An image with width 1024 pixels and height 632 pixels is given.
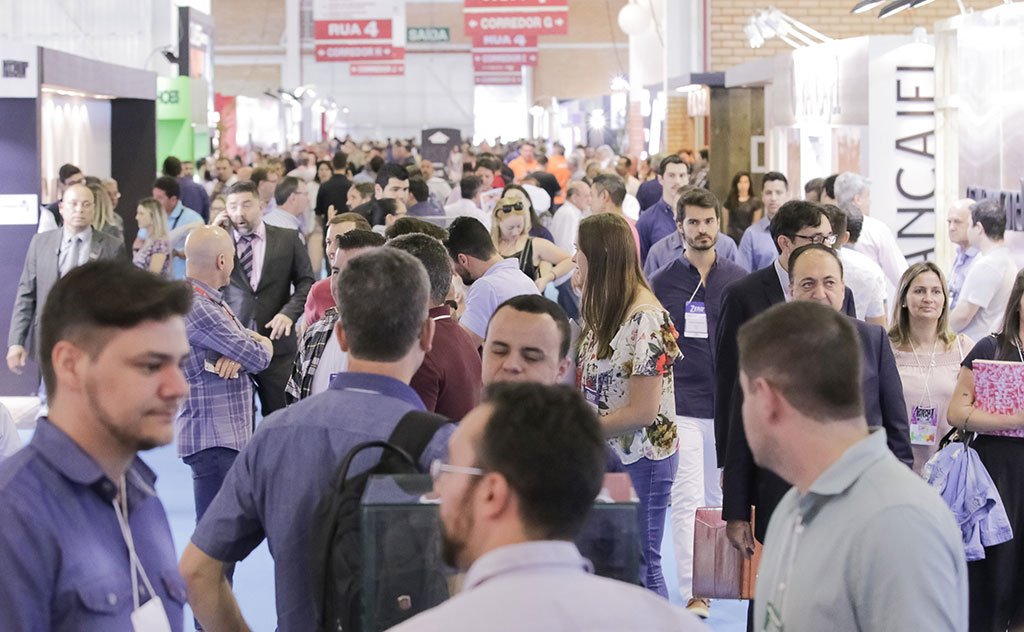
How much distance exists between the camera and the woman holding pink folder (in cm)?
461

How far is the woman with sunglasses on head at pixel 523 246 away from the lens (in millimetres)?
7695

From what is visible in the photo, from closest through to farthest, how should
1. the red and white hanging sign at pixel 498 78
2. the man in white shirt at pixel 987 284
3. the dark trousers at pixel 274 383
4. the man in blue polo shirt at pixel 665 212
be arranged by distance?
the dark trousers at pixel 274 383, the man in white shirt at pixel 987 284, the man in blue polo shirt at pixel 665 212, the red and white hanging sign at pixel 498 78

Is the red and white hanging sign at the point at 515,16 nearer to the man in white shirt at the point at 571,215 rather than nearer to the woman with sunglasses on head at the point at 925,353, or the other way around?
the man in white shirt at the point at 571,215

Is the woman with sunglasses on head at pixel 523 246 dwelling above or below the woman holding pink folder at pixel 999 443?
above

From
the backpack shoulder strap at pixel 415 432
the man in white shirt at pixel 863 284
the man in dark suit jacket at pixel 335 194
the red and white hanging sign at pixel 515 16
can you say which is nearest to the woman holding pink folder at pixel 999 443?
the man in white shirt at pixel 863 284

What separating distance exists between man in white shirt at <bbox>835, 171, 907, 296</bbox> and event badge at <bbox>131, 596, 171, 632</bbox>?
594cm

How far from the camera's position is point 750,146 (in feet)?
55.8

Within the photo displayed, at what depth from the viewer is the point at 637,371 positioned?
4457mm

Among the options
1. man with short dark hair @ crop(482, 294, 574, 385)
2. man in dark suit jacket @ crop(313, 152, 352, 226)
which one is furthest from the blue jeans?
man in dark suit jacket @ crop(313, 152, 352, 226)

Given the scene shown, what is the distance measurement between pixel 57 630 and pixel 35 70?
9.33m

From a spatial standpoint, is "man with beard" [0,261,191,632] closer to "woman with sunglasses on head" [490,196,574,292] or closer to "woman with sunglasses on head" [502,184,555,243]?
"woman with sunglasses on head" [490,196,574,292]

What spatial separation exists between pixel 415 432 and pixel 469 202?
29.3ft

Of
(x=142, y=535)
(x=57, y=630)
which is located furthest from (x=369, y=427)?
(x=57, y=630)

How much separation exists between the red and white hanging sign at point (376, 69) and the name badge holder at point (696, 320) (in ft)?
91.3
